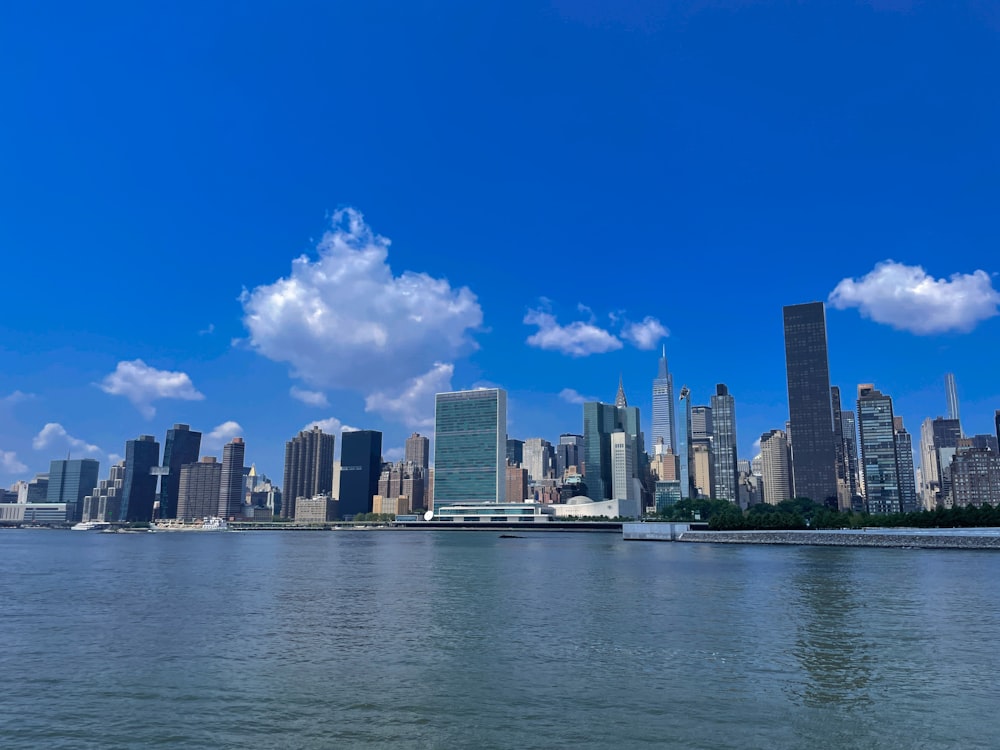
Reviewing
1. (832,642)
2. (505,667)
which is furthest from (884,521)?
(505,667)

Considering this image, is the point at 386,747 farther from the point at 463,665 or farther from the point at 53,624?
the point at 53,624

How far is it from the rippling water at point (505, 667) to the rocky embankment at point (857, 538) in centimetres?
7684

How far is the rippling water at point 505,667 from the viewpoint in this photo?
24.4 metres

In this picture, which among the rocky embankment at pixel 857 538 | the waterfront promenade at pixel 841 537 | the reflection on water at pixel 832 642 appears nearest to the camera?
the reflection on water at pixel 832 642

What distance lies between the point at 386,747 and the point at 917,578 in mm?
69553

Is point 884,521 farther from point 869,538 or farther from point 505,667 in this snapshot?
point 505,667

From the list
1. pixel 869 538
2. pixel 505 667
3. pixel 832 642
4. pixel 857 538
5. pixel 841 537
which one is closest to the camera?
pixel 505 667

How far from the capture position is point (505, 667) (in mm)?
33375

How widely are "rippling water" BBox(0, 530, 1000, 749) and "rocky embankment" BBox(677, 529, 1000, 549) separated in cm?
7684

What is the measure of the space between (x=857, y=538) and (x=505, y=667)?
136 meters

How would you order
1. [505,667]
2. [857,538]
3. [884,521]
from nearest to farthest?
[505,667]
[857,538]
[884,521]

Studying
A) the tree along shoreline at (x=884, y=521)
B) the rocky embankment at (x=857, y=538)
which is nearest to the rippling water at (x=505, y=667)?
the rocky embankment at (x=857, y=538)

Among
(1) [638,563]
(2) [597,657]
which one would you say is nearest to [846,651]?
(2) [597,657]

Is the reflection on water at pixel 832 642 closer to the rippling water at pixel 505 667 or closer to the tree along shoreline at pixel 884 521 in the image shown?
the rippling water at pixel 505 667
